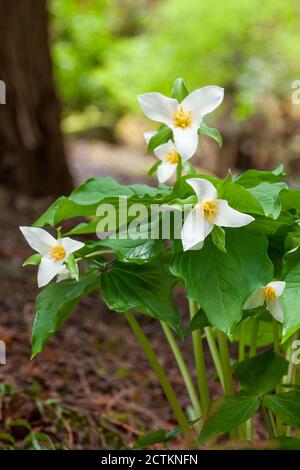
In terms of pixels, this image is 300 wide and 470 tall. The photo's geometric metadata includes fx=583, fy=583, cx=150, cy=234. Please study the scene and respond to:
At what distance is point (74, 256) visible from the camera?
0.73 metres

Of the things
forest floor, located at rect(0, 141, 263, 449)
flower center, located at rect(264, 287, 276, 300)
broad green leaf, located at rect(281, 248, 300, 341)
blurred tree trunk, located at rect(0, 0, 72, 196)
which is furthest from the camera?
blurred tree trunk, located at rect(0, 0, 72, 196)

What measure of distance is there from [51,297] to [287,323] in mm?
310

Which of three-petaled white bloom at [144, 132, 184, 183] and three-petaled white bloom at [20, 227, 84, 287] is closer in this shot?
three-petaled white bloom at [20, 227, 84, 287]

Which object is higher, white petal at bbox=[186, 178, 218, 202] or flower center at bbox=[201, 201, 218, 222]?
white petal at bbox=[186, 178, 218, 202]

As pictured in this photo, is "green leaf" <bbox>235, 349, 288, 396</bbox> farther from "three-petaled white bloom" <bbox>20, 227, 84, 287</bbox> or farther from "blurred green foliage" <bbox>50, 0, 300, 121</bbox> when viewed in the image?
"blurred green foliage" <bbox>50, 0, 300, 121</bbox>

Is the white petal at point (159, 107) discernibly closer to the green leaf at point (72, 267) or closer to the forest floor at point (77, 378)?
the green leaf at point (72, 267)

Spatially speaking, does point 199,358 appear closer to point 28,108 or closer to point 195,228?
point 195,228

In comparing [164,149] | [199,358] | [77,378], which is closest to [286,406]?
[199,358]

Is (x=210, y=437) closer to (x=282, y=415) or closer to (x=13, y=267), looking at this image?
(x=282, y=415)

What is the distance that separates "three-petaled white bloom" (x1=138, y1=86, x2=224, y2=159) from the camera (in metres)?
0.71

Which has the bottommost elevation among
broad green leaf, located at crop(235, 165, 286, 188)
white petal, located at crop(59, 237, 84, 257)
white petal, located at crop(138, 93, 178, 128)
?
white petal, located at crop(59, 237, 84, 257)

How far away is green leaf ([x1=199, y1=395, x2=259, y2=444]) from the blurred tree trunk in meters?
1.64

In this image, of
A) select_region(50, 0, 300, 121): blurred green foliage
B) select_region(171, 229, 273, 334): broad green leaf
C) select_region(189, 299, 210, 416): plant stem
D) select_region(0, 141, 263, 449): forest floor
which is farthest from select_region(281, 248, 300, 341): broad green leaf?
select_region(50, 0, 300, 121): blurred green foliage
